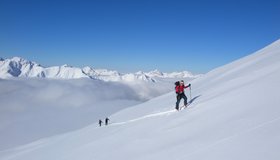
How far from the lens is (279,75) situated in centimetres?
1462

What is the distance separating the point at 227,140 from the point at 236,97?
6.17 meters

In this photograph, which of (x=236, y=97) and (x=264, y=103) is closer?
(x=264, y=103)

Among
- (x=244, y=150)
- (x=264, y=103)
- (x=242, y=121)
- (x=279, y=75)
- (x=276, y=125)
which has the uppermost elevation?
(x=279, y=75)

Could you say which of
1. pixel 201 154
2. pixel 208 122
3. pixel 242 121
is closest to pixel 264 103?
pixel 242 121

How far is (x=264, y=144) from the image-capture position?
7.23 m

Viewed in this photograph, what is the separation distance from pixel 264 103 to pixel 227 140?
3.28 meters

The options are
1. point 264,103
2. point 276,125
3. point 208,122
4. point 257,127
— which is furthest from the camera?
point 208,122

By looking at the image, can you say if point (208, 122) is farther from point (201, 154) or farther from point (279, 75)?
point (279, 75)

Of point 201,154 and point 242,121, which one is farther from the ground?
point 242,121

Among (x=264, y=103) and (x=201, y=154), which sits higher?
(x=264, y=103)

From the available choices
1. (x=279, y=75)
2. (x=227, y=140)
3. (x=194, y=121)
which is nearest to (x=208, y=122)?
(x=194, y=121)

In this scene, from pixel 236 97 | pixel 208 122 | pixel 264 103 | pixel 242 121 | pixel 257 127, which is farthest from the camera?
pixel 236 97

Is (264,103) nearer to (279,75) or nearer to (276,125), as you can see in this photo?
(276,125)

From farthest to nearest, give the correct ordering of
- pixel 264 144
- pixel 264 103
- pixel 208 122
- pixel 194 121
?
1. pixel 194 121
2. pixel 208 122
3. pixel 264 103
4. pixel 264 144
